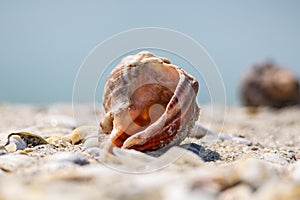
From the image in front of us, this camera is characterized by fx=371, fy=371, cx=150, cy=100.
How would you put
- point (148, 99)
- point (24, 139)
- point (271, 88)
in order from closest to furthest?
point (148, 99) → point (24, 139) → point (271, 88)

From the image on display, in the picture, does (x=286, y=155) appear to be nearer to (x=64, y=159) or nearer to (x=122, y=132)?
(x=122, y=132)

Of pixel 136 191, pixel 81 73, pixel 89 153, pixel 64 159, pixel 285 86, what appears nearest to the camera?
pixel 136 191

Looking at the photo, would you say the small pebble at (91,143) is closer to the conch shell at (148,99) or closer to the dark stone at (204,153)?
the conch shell at (148,99)

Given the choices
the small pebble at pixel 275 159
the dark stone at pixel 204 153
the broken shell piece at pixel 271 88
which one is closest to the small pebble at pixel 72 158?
the dark stone at pixel 204 153

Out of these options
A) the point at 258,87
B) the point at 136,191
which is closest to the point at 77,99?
the point at 136,191

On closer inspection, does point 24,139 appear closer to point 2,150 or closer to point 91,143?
point 2,150

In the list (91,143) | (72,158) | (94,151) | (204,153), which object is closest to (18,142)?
(91,143)
